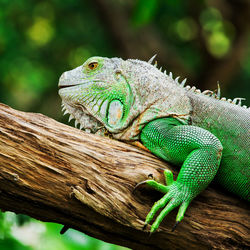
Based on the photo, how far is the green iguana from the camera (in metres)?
4.09

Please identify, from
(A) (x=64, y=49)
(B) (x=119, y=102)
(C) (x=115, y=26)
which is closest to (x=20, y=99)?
(A) (x=64, y=49)

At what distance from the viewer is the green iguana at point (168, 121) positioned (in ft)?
13.4

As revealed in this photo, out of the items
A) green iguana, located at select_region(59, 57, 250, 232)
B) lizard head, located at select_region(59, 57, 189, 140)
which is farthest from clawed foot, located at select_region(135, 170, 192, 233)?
lizard head, located at select_region(59, 57, 189, 140)

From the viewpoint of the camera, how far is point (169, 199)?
3982 mm

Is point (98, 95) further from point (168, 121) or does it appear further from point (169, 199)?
point (169, 199)

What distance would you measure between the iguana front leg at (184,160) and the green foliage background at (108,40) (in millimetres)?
9888

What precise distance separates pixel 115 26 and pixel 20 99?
281 inches

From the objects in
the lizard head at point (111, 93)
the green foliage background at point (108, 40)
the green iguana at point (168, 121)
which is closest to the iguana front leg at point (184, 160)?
the green iguana at point (168, 121)

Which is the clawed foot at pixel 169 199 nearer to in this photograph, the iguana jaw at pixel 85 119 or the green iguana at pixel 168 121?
the green iguana at pixel 168 121

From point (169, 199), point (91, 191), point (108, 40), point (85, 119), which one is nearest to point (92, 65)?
point (85, 119)

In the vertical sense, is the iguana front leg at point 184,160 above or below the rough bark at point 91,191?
above

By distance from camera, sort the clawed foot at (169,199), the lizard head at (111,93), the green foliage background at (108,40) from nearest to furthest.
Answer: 1. the clawed foot at (169,199)
2. the lizard head at (111,93)
3. the green foliage background at (108,40)

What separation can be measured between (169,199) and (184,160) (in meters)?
0.52

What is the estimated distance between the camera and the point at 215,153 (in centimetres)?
413
